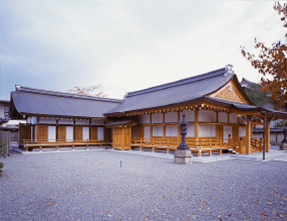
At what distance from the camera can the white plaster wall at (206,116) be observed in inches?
586

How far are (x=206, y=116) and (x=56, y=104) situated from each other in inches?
614

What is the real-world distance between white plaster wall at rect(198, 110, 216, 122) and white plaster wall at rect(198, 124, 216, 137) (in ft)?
1.51

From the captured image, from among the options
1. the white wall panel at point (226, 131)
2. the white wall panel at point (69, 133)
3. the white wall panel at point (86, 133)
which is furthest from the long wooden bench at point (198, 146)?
the white wall panel at point (69, 133)

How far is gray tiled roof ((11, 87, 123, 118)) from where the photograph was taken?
63.2ft

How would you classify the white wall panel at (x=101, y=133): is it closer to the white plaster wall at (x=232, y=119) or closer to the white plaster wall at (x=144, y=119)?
the white plaster wall at (x=144, y=119)

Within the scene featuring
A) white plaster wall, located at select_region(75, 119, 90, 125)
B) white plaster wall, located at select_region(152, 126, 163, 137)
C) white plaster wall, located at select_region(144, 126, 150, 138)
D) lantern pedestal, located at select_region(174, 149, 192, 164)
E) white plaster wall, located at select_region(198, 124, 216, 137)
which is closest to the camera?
lantern pedestal, located at select_region(174, 149, 192, 164)

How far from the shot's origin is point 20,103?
19.5 metres

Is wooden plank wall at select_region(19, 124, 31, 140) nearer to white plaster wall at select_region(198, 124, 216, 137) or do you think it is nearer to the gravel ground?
the gravel ground

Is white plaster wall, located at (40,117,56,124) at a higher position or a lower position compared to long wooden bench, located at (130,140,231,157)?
higher

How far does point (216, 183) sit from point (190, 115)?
829 cm

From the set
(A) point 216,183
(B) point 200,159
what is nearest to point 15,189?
(A) point 216,183

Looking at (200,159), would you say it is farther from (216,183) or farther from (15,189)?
(15,189)

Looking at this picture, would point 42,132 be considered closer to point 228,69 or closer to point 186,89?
point 186,89

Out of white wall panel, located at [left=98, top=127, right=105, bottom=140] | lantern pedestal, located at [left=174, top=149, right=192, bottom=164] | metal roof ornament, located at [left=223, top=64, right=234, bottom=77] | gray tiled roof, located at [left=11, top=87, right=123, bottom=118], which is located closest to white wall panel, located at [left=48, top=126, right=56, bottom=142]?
gray tiled roof, located at [left=11, top=87, right=123, bottom=118]
